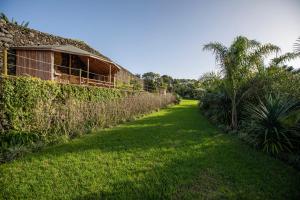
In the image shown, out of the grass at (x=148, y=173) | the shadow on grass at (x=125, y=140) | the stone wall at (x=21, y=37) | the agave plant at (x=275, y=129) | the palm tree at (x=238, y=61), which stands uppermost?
the stone wall at (x=21, y=37)

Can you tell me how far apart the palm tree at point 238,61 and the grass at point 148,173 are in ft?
11.9

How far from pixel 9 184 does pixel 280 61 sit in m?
11.9

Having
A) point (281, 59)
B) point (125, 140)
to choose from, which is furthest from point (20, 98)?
point (281, 59)

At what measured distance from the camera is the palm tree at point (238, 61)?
9.20 meters

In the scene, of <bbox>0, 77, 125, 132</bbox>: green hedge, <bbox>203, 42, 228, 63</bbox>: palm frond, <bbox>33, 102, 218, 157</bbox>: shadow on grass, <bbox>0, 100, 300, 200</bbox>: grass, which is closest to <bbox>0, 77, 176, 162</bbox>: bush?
<bbox>0, 77, 125, 132</bbox>: green hedge

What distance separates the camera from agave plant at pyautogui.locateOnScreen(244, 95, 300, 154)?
18.3ft

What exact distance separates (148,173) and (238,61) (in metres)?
7.44

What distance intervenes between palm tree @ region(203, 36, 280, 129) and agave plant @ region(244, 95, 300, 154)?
8.73 ft

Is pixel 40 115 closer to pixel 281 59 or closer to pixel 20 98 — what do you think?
pixel 20 98

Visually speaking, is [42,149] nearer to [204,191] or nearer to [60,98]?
[60,98]

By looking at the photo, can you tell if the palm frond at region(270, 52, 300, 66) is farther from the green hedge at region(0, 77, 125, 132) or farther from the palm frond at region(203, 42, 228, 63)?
the green hedge at region(0, 77, 125, 132)

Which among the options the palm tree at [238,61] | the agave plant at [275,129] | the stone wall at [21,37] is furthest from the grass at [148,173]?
the stone wall at [21,37]

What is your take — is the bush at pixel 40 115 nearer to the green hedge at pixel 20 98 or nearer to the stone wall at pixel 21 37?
the green hedge at pixel 20 98

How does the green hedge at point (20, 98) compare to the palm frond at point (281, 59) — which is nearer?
the green hedge at point (20, 98)
